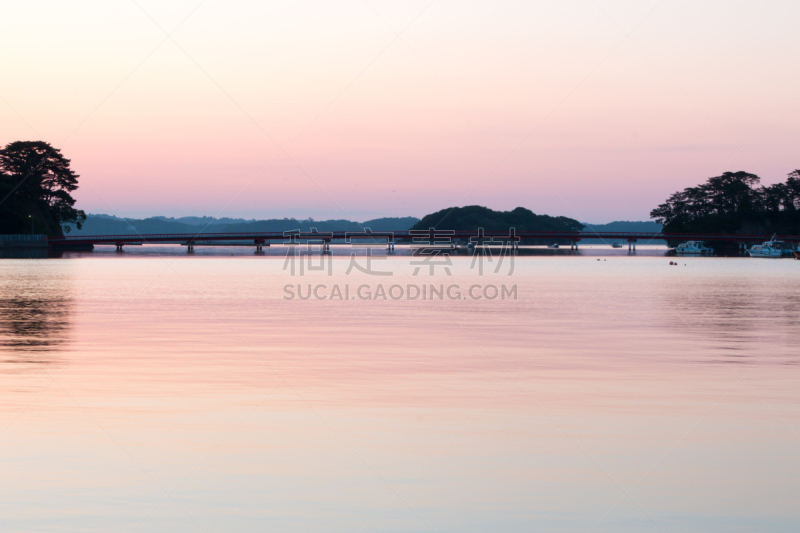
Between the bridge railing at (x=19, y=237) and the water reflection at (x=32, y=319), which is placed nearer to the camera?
the water reflection at (x=32, y=319)

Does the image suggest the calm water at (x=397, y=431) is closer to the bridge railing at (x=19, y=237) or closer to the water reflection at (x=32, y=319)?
the water reflection at (x=32, y=319)

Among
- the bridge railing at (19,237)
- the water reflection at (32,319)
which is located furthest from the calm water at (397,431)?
the bridge railing at (19,237)

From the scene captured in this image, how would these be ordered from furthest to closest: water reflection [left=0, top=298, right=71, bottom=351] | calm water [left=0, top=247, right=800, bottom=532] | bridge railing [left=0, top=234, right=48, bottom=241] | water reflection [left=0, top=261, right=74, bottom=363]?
bridge railing [left=0, top=234, right=48, bottom=241], water reflection [left=0, top=298, right=71, bottom=351], water reflection [left=0, top=261, right=74, bottom=363], calm water [left=0, top=247, right=800, bottom=532]

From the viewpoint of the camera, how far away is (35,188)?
155125mm

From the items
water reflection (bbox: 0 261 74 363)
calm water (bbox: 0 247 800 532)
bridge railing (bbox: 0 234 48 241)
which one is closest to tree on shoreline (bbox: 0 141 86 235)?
bridge railing (bbox: 0 234 48 241)

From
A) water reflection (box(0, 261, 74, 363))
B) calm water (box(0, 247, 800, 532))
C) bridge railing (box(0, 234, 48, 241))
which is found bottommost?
water reflection (box(0, 261, 74, 363))

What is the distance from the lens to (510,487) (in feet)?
32.5

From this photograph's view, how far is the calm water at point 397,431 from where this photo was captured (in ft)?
30.0

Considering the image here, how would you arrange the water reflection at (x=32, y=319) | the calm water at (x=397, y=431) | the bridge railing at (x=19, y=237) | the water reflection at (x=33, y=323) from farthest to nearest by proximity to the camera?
the bridge railing at (x=19, y=237) < the water reflection at (x=33, y=323) < the water reflection at (x=32, y=319) < the calm water at (x=397, y=431)

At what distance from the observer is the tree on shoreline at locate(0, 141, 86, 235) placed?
144125 millimetres

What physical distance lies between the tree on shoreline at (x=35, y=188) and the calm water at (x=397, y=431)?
128115mm

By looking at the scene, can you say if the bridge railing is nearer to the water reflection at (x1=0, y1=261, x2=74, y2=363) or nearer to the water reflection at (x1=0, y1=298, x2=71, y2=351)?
the water reflection at (x1=0, y1=261, x2=74, y2=363)

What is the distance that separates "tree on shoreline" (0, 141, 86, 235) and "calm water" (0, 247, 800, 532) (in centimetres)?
12811

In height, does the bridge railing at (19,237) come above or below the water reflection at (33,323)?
above
